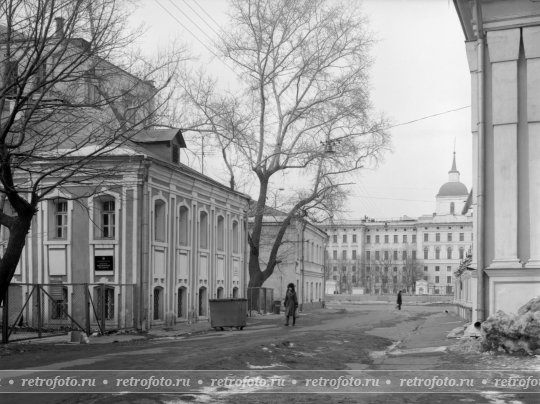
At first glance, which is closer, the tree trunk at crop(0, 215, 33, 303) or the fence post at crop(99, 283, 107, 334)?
the tree trunk at crop(0, 215, 33, 303)

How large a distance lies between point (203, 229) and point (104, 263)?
304 inches

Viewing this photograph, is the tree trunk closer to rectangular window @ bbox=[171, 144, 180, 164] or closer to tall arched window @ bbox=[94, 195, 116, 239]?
tall arched window @ bbox=[94, 195, 116, 239]

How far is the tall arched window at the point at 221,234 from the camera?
119 ft

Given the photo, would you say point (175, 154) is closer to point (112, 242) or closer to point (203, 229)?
point (203, 229)

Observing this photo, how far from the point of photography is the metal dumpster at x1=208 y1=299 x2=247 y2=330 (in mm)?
28594

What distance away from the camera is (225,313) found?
94.1 feet

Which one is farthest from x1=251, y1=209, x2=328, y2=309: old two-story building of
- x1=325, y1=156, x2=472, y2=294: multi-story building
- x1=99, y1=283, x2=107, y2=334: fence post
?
x1=325, y1=156, x2=472, y2=294: multi-story building

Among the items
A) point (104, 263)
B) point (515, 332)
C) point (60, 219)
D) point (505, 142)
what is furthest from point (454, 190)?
point (515, 332)

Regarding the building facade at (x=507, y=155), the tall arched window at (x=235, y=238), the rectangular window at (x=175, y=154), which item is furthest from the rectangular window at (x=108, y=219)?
the building facade at (x=507, y=155)

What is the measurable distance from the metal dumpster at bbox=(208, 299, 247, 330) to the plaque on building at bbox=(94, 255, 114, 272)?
13.7 ft

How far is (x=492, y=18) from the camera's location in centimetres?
1689

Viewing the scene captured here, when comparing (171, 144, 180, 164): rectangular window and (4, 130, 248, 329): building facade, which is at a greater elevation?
(171, 144, 180, 164): rectangular window

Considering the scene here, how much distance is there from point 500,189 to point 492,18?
3.87 metres

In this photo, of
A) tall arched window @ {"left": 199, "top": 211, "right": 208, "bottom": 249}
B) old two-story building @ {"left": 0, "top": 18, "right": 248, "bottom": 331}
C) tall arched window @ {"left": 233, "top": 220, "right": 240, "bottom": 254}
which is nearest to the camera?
old two-story building @ {"left": 0, "top": 18, "right": 248, "bottom": 331}
